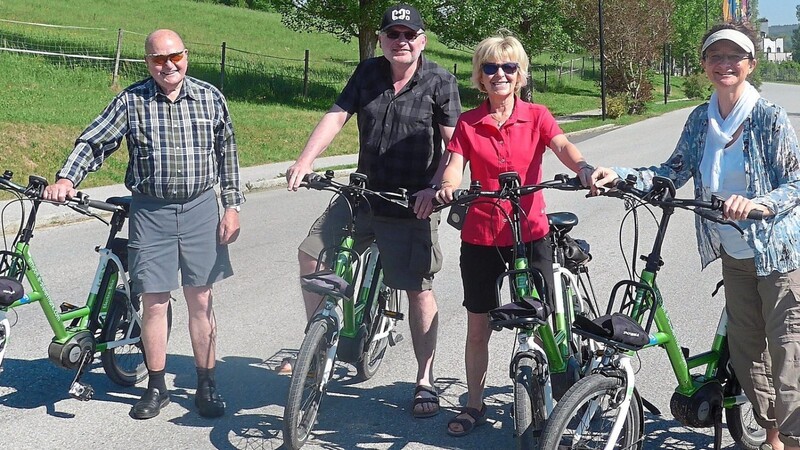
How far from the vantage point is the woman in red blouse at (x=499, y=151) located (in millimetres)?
4305

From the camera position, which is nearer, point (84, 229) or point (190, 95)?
point (190, 95)

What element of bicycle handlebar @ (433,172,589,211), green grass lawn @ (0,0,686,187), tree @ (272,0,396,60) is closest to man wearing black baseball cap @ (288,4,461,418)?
bicycle handlebar @ (433,172,589,211)

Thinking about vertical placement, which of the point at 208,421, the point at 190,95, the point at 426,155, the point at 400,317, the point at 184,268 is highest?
the point at 190,95

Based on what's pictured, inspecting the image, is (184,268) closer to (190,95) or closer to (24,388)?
(190,95)

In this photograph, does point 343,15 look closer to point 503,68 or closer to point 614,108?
point 614,108

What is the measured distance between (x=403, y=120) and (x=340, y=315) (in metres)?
1.15

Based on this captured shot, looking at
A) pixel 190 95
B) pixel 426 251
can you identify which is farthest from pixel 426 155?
pixel 190 95

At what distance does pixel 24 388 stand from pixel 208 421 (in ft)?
4.18

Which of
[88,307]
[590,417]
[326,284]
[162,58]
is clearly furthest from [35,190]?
[590,417]

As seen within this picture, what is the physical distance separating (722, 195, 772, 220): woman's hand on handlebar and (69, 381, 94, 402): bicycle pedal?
3430 millimetres

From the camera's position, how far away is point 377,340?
549cm

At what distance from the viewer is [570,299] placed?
4.70m

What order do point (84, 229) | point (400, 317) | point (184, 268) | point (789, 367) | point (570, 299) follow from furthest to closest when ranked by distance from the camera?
point (84, 229)
point (400, 317)
point (184, 268)
point (570, 299)
point (789, 367)

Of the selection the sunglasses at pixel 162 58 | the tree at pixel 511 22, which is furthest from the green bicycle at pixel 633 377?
the tree at pixel 511 22
